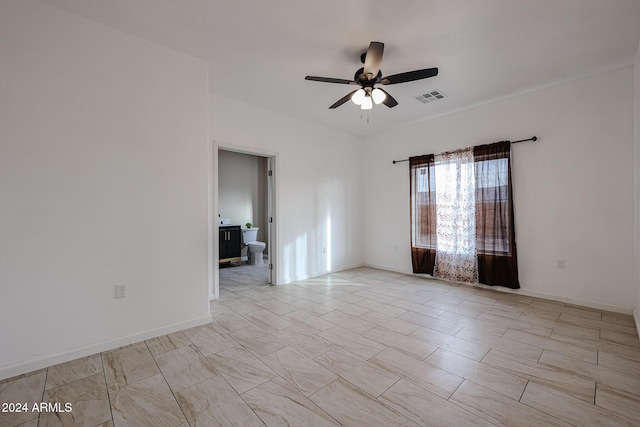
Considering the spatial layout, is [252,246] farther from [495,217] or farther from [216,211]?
[495,217]

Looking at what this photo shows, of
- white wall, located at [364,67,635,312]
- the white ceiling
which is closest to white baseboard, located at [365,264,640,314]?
white wall, located at [364,67,635,312]

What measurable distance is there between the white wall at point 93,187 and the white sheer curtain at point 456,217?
147 inches

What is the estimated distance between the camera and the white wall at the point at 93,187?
2.05m

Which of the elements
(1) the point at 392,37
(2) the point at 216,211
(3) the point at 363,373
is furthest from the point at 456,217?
(2) the point at 216,211

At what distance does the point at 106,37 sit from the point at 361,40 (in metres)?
2.33

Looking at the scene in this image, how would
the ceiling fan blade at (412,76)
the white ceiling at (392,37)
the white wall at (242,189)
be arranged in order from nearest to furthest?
1. the white ceiling at (392,37)
2. the ceiling fan blade at (412,76)
3. the white wall at (242,189)

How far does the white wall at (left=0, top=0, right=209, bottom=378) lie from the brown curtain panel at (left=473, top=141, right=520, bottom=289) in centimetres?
393

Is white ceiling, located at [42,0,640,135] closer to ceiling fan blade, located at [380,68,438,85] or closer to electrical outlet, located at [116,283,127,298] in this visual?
ceiling fan blade, located at [380,68,438,85]

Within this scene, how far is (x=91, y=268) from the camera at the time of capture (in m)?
2.34

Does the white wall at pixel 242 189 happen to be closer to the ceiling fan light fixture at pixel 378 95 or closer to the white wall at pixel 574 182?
the ceiling fan light fixture at pixel 378 95

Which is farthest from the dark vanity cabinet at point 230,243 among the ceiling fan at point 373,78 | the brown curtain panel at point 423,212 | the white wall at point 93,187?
the ceiling fan at point 373,78

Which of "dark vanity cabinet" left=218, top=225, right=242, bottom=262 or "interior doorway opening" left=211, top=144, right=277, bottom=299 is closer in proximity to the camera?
"interior doorway opening" left=211, top=144, right=277, bottom=299

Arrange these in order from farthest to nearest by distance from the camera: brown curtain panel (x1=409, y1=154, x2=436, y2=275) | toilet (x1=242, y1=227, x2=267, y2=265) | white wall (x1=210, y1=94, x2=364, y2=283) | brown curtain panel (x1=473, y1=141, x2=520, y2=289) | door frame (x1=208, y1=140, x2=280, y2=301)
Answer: toilet (x1=242, y1=227, x2=267, y2=265) < brown curtain panel (x1=409, y1=154, x2=436, y2=275) < white wall (x1=210, y1=94, x2=364, y2=283) < brown curtain panel (x1=473, y1=141, x2=520, y2=289) < door frame (x1=208, y1=140, x2=280, y2=301)

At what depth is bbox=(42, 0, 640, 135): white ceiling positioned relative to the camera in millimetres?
2178
